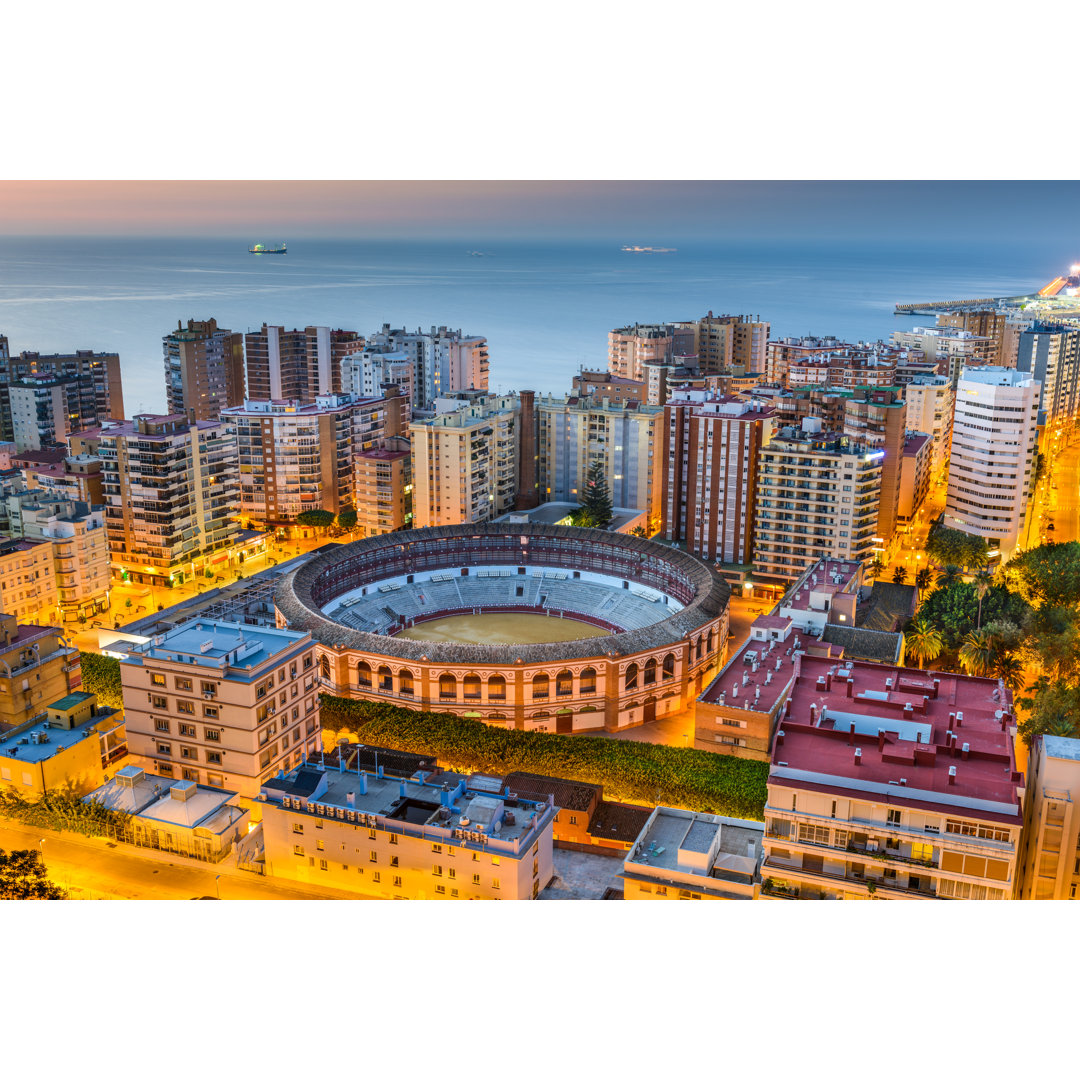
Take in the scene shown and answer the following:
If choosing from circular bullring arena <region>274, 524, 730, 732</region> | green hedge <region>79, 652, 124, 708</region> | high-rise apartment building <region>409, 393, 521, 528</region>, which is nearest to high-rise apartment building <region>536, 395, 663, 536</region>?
high-rise apartment building <region>409, 393, 521, 528</region>

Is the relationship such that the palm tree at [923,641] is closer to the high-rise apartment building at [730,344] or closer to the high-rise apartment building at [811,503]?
the high-rise apartment building at [811,503]

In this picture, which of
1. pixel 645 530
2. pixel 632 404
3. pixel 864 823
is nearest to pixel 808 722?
pixel 864 823

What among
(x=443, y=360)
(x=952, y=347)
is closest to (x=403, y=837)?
(x=443, y=360)

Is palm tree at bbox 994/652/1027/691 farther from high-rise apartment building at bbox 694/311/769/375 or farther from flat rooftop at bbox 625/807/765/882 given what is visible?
high-rise apartment building at bbox 694/311/769/375

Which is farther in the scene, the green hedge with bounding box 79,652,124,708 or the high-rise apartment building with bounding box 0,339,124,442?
the high-rise apartment building with bounding box 0,339,124,442

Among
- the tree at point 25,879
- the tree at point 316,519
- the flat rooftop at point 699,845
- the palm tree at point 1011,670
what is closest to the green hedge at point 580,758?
the flat rooftop at point 699,845

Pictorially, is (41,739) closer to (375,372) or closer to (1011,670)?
(1011,670)
